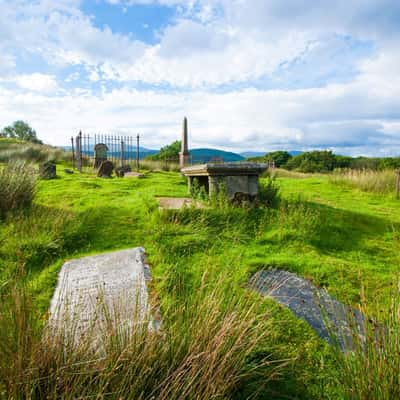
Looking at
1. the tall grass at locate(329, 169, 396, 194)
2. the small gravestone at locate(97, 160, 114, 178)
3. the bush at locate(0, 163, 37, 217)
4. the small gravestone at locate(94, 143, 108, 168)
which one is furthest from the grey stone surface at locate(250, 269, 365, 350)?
the small gravestone at locate(94, 143, 108, 168)

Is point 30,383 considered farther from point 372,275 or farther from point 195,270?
point 372,275

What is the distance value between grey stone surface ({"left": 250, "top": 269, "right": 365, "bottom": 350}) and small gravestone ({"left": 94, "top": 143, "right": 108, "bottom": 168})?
1455 cm

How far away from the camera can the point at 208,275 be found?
320cm

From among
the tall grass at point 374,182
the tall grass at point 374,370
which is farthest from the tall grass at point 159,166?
the tall grass at point 374,370

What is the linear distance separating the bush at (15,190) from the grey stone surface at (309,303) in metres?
4.47

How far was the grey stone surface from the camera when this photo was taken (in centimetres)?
259

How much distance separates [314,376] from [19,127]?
2321 inches

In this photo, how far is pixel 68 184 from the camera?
9.16 meters

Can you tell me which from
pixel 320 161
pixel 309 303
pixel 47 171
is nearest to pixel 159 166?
pixel 47 171

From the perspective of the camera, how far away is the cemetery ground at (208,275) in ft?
5.54

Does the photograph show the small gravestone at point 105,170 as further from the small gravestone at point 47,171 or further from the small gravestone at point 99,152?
the small gravestone at point 99,152

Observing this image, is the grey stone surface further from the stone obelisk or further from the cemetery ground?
the stone obelisk

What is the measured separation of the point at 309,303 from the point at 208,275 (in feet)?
3.34

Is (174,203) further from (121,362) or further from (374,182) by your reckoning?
(374,182)
